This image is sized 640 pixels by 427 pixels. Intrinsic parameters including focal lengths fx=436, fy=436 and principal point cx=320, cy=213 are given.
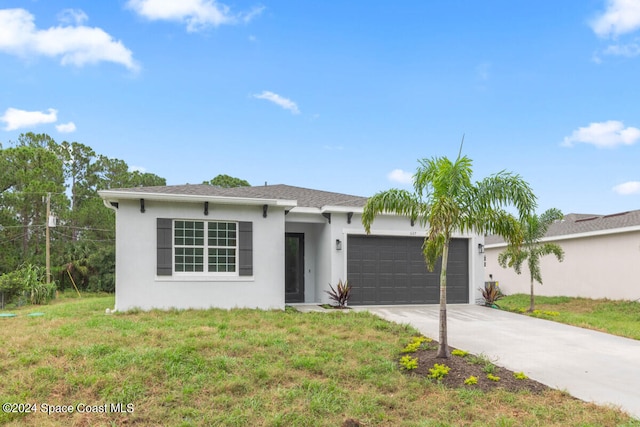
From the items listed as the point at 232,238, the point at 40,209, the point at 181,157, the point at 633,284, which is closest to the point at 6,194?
the point at 40,209

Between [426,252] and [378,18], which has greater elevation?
[378,18]

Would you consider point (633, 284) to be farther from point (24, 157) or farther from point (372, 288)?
point (24, 157)

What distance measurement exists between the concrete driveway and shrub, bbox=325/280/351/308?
84 cm

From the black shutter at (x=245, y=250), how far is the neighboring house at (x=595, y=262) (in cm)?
1374

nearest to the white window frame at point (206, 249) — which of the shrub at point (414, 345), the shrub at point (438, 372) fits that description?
the shrub at point (414, 345)

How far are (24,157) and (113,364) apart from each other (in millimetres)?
22055

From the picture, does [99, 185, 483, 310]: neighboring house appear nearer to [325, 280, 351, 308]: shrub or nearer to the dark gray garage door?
the dark gray garage door

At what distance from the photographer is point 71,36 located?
564 inches

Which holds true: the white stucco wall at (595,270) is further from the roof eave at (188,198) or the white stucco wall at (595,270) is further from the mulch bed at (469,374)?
the roof eave at (188,198)

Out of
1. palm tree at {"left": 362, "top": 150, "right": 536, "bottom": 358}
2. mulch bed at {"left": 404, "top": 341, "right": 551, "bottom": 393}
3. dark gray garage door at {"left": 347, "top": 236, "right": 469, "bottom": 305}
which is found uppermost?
palm tree at {"left": 362, "top": 150, "right": 536, "bottom": 358}

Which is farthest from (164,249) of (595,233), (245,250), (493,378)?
(595,233)

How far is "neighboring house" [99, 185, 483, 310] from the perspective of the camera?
34.3 ft

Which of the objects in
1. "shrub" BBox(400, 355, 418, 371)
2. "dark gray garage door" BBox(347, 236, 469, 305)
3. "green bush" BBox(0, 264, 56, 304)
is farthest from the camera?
"green bush" BBox(0, 264, 56, 304)

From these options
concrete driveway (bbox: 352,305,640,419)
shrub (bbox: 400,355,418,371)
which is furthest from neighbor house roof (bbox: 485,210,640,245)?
shrub (bbox: 400,355,418,371)
